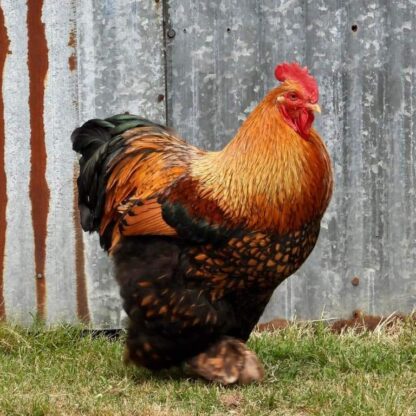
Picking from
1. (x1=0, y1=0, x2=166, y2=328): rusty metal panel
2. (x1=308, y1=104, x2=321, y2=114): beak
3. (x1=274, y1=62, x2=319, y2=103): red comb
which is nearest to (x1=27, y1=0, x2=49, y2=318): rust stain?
(x1=0, y1=0, x2=166, y2=328): rusty metal panel

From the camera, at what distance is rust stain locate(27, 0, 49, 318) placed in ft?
22.4

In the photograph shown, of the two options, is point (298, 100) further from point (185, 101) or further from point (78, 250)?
point (78, 250)

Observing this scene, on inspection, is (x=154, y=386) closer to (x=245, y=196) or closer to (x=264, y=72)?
(x=245, y=196)

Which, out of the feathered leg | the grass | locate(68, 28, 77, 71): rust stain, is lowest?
the grass

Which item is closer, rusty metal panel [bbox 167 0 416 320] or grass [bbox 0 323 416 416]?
grass [bbox 0 323 416 416]

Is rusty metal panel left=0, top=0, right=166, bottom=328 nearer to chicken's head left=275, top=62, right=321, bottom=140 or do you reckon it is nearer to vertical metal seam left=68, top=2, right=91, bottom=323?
vertical metal seam left=68, top=2, right=91, bottom=323

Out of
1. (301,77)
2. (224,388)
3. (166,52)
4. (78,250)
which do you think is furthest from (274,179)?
(78,250)

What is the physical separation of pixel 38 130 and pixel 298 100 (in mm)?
2181

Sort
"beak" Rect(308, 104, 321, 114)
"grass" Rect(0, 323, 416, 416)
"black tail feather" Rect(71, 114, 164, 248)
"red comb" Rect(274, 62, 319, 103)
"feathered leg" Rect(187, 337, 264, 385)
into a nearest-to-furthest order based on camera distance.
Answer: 1. "grass" Rect(0, 323, 416, 416)
2. "beak" Rect(308, 104, 321, 114)
3. "red comb" Rect(274, 62, 319, 103)
4. "feathered leg" Rect(187, 337, 264, 385)
5. "black tail feather" Rect(71, 114, 164, 248)

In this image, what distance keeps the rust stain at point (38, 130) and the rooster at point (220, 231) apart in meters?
1.15

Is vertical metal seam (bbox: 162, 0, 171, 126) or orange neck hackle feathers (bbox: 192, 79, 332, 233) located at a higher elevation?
vertical metal seam (bbox: 162, 0, 171, 126)

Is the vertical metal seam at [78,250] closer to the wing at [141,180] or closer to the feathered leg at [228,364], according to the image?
the wing at [141,180]

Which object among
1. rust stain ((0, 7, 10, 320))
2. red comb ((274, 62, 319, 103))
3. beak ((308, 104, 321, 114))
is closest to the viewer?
beak ((308, 104, 321, 114))

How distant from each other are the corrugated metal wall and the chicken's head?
4.77 feet
